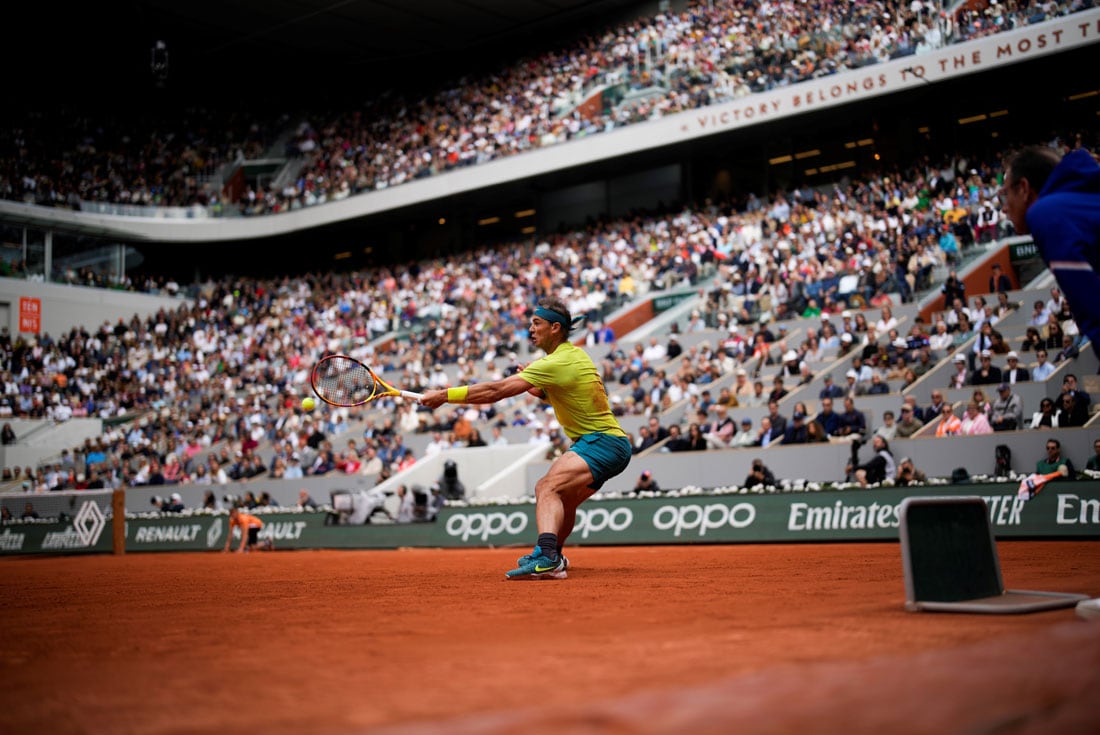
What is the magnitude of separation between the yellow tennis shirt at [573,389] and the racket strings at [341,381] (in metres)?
2.02

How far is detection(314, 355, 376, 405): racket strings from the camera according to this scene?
10396mm

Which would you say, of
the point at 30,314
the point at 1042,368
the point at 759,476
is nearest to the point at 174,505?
the point at 759,476

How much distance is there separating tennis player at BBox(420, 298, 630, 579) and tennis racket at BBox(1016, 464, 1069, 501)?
690 cm

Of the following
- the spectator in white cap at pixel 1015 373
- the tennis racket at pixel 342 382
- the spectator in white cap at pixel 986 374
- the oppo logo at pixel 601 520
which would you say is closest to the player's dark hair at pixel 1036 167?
the tennis racket at pixel 342 382

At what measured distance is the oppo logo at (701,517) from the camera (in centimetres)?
1602

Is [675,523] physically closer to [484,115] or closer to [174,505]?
[174,505]

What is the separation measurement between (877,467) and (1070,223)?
39.2ft

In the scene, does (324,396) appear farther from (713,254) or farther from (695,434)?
(713,254)

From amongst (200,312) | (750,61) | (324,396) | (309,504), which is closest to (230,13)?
(200,312)

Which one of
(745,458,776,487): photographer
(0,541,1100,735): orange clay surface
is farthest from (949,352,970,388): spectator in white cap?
(0,541,1100,735): orange clay surface

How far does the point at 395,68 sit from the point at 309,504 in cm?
2747

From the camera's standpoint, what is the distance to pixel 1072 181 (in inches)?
201

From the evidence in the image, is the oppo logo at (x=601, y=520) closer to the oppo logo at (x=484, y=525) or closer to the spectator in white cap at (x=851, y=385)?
the oppo logo at (x=484, y=525)

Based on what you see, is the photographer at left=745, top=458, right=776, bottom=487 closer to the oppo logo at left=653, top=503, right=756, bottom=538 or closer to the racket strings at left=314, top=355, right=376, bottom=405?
the oppo logo at left=653, top=503, right=756, bottom=538
